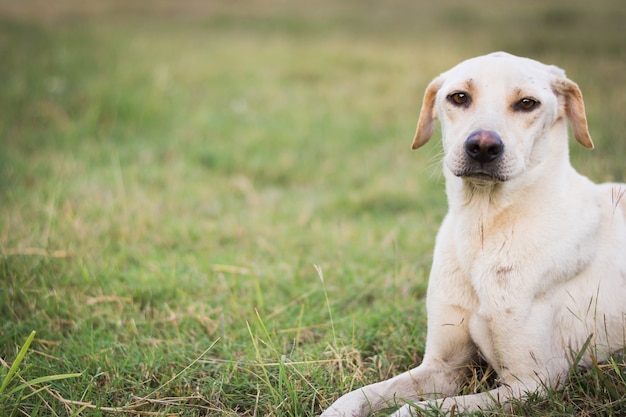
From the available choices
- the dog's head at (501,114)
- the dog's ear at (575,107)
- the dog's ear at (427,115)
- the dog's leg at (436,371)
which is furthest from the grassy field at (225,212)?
the dog's ear at (575,107)

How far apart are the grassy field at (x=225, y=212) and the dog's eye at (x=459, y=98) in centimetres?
111

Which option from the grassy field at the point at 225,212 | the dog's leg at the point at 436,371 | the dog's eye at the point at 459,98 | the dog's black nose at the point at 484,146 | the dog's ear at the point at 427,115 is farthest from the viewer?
the dog's ear at the point at 427,115

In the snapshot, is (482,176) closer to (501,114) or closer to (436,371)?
(501,114)

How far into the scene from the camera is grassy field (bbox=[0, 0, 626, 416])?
2877 millimetres

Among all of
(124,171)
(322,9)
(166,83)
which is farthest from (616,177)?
(322,9)

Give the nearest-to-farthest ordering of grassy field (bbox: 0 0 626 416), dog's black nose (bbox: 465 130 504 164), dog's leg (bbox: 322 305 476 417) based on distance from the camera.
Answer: dog's black nose (bbox: 465 130 504 164), dog's leg (bbox: 322 305 476 417), grassy field (bbox: 0 0 626 416)

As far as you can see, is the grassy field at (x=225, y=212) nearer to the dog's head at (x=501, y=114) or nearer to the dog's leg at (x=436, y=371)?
the dog's leg at (x=436, y=371)

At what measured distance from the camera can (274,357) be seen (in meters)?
3.03

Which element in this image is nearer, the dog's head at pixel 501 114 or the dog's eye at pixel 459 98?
the dog's head at pixel 501 114

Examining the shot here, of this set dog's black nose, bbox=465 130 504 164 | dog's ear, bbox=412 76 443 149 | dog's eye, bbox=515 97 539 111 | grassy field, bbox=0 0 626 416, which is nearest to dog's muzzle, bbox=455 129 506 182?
dog's black nose, bbox=465 130 504 164

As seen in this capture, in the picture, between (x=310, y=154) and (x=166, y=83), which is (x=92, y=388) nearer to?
(x=310, y=154)

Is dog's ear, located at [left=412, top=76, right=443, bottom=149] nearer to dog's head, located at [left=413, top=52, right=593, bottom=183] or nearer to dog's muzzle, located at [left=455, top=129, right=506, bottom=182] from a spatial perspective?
dog's head, located at [left=413, top=52, right=593, bottom=183]

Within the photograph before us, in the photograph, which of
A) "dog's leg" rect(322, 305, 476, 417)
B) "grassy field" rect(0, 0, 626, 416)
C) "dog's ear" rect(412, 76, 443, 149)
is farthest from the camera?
"dog's ear" rect(412, 76, 443, 149)

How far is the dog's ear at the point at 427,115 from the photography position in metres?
3.04
